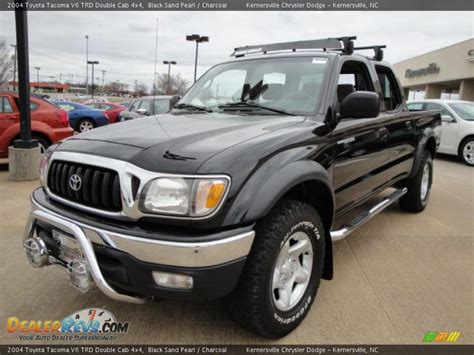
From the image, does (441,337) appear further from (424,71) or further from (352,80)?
(424,71)

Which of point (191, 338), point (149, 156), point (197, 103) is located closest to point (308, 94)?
point (197, 103)

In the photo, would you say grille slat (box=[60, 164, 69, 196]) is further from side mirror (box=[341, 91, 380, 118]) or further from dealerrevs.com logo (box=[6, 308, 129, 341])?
side mirror (box=[341, 91, 380, 118])

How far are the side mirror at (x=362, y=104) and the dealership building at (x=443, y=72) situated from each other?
26.8 meters

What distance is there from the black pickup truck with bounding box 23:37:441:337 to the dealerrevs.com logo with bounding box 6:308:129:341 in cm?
45

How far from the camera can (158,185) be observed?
2.00 metres

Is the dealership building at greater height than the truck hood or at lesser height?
greater

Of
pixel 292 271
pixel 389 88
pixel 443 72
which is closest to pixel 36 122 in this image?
pixel 389 88

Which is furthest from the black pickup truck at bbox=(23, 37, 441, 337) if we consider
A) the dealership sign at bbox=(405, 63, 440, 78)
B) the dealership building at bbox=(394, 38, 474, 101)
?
the dealership sign at bbox=(405, 63, 440, 78)

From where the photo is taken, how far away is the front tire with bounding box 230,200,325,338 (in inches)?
85.7

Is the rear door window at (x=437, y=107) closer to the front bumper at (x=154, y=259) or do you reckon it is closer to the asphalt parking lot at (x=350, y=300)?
the asphalt parking lot at (x=350, y=300)

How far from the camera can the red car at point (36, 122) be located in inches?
285

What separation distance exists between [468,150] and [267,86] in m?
8.80

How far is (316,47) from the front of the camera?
3641 millimetres

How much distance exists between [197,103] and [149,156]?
Result: 158 cm
